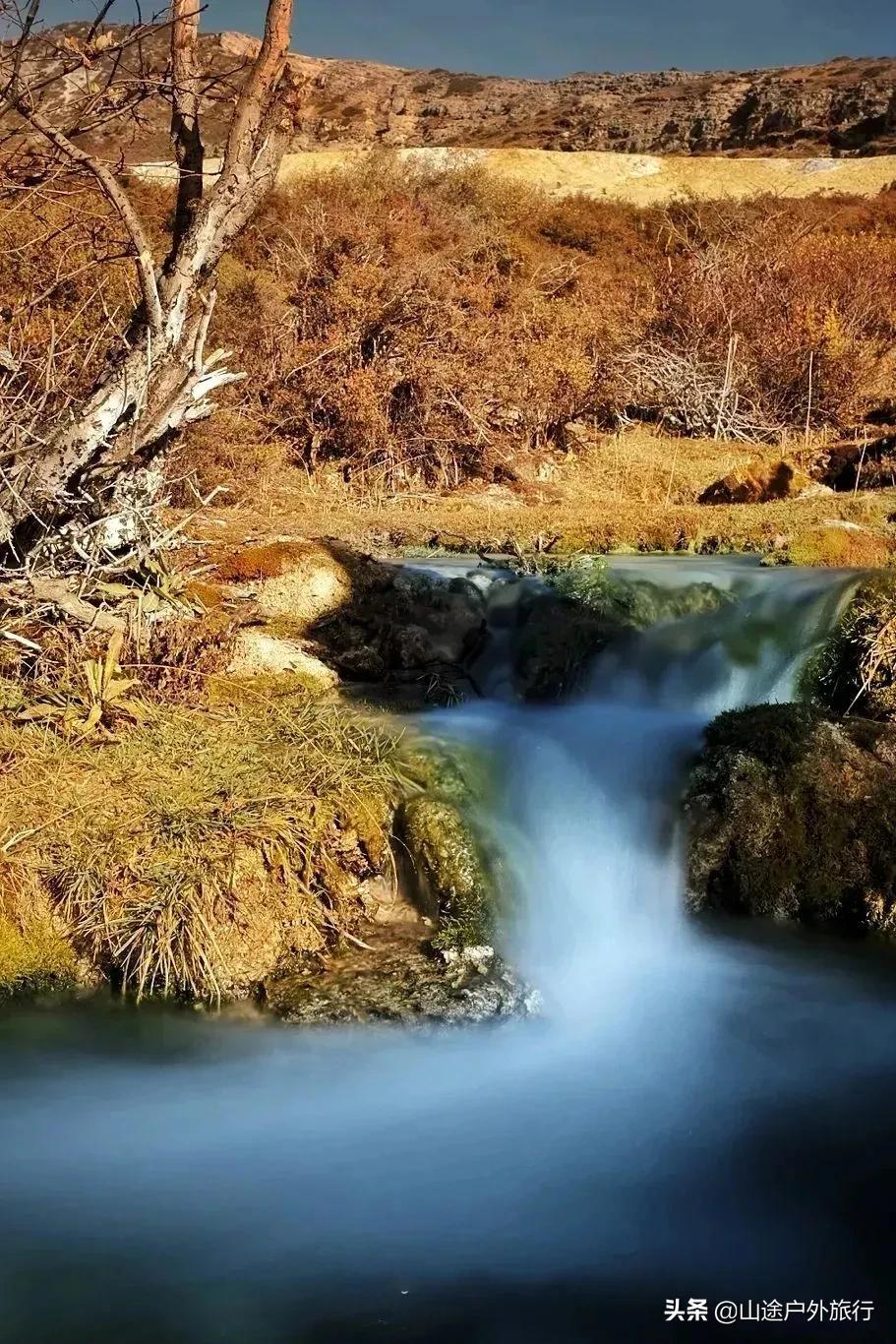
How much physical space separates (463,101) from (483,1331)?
58868 mm

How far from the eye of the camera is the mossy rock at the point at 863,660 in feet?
23.4

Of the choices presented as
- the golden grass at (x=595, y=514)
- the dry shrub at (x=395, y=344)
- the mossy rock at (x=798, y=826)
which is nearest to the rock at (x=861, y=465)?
the golden grass at (x=595, y=514)

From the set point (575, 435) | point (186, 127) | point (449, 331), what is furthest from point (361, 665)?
point (575, 435)

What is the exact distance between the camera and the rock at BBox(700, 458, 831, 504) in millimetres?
12320

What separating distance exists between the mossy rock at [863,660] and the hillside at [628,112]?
36.3 m

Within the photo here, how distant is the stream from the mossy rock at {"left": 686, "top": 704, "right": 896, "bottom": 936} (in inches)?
6.7

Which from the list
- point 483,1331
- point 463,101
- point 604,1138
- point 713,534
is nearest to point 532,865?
point 604,1138

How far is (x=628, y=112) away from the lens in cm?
5128

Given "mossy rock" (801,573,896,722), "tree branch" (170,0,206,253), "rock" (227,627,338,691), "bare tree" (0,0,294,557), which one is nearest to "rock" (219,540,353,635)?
"rock" (227,627,338,691)

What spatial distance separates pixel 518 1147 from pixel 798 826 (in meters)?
2.45

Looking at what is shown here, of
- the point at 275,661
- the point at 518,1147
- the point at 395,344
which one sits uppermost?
the point at 395,344

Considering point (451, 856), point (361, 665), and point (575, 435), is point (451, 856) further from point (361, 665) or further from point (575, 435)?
point (575, 435)

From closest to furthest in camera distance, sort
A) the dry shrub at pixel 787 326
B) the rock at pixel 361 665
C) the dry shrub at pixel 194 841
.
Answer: the dry shrub at pixel 194 841, the rock at pixel 361 665, the dry shrub at pixel 787 326

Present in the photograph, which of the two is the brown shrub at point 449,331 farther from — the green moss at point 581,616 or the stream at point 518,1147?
the stream at point 518,1147
